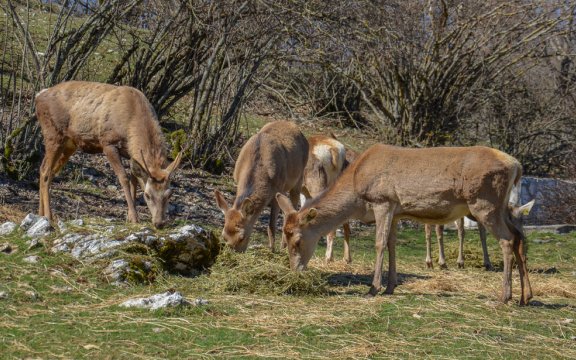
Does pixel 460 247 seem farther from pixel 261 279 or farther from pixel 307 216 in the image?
pixel 261 279

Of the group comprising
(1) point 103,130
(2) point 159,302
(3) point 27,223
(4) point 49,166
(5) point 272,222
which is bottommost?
(5) point 272,222

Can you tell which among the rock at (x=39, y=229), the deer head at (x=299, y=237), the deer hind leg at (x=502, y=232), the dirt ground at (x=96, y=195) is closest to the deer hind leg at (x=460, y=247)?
the deer hind leg at (x=502, y=232)

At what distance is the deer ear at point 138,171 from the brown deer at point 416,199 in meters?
2.24

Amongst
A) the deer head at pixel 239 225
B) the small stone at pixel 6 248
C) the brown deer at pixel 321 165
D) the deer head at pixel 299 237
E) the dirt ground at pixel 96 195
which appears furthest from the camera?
the brown deer at pixel 321 165

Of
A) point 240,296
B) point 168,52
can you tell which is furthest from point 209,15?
point 240,296

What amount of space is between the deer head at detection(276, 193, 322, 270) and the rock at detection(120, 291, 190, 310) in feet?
7.76

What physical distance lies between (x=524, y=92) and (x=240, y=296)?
16276 mm

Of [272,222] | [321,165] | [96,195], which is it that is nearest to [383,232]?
[272,222]

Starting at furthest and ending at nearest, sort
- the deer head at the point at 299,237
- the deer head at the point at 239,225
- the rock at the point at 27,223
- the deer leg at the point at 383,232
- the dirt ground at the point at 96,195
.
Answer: the dirt ground at the point at 96,195 < the deer head at the point at 239,225 < the deer head at the point at 299,237 < the rock at the point at 27,223 < the deer leg at the point at 383,232

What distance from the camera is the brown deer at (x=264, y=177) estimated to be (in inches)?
408

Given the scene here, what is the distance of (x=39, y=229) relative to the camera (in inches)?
370

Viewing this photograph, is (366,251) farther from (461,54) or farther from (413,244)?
(461,54)

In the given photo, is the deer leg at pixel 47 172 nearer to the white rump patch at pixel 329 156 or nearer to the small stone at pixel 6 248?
the small stone at pixel 6 248

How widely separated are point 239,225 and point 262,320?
301cm
